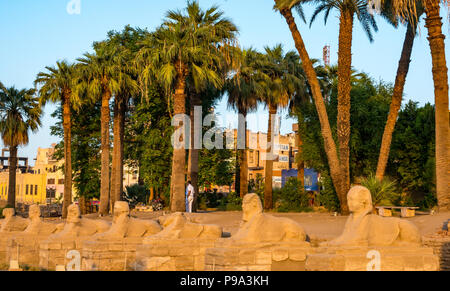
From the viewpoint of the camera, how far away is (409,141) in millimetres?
29000

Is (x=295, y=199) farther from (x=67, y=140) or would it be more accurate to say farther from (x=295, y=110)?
(x=67, y=140)

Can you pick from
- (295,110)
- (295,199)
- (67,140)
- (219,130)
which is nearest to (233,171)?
(219,130)

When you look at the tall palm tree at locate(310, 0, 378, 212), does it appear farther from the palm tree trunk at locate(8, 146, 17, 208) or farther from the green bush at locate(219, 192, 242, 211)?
the palm tree trunk at locate(8, 146, 17, 208)

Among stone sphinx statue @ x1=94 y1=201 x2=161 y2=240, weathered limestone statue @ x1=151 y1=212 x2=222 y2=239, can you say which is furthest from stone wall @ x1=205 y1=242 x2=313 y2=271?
stone sphinx statue @ x1=94 y1=201 x2=161 y2=240

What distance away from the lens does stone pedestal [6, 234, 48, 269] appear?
12977mm

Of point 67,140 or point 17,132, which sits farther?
point 17,132

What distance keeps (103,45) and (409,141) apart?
772 inches

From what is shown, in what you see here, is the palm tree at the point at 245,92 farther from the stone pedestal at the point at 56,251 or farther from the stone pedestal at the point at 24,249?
the stone pedestal at the point at 56,251

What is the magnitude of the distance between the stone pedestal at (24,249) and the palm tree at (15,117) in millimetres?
24811

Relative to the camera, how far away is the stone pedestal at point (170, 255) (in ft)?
31.9

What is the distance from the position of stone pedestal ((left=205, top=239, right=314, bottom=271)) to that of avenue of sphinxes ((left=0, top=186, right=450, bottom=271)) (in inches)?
0.6
